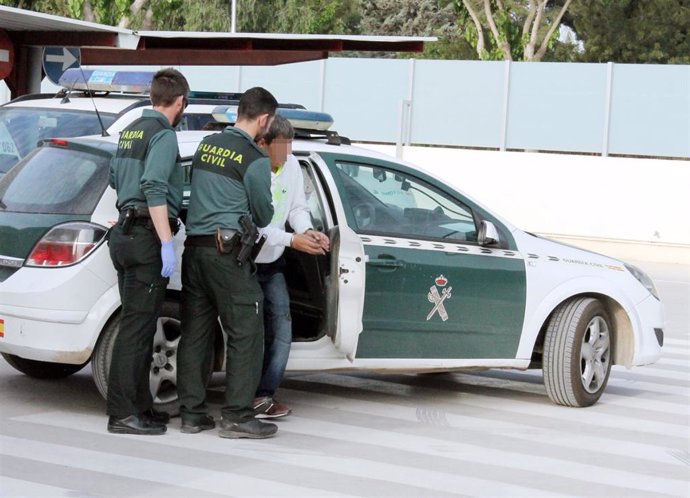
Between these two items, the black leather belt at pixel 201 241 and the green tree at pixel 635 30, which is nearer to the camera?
the black leather belt at pixel 201 241

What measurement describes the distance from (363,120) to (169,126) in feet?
59.9

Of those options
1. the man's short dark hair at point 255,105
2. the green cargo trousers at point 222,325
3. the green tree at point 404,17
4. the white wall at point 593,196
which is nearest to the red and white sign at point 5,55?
the man's short dark hair at point 255,105

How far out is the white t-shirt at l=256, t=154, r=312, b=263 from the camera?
7.32 m

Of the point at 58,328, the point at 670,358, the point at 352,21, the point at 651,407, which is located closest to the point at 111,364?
the point at 58,328

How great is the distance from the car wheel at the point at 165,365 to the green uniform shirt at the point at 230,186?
660 mm

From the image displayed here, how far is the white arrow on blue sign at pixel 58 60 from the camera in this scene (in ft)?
45.7

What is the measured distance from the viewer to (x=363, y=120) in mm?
25266

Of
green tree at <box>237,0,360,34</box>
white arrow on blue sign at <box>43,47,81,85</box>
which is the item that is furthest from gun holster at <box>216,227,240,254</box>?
green tree at <box>237,0,360,34</box>

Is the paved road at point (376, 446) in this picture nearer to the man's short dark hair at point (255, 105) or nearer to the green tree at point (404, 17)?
the man's short dark hair at point (255, 105)

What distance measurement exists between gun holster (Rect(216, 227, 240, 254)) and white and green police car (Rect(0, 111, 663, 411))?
449mm

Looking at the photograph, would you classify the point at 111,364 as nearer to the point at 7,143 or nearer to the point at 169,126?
the point at 169,126

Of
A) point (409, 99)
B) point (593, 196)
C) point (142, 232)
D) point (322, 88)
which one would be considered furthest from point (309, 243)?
point (322, 88)

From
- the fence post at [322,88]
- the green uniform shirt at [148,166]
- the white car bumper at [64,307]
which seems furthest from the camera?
the fence post at [322,88]

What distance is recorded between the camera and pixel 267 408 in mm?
7641
